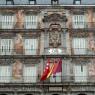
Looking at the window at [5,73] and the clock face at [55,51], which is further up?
the clock face at [55,51]

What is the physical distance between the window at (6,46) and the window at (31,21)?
289 centimetres

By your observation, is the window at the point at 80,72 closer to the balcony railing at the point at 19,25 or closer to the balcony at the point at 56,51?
the balcony at the point at 56,51

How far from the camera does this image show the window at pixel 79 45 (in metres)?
52.0

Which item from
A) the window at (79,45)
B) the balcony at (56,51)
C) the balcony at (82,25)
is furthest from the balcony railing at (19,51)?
the balcony at (82,25)

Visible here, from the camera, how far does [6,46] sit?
2057 inches

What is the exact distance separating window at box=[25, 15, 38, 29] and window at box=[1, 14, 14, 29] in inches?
71.6

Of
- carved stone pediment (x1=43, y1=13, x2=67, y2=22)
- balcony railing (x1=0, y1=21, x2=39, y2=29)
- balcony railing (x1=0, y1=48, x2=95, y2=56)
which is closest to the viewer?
balcony railing (x1=0, y1=48, x2=95, y2=56)

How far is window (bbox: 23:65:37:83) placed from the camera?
51.0 m

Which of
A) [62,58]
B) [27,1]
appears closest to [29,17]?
[27,1]

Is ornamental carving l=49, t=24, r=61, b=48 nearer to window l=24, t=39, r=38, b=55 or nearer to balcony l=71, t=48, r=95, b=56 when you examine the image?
window l=24, t=39, r=38, b=55

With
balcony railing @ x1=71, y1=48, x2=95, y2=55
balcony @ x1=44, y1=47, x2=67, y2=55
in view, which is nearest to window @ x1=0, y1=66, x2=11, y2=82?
balcony @ x1=44, y1=47, x2=67, y2=55

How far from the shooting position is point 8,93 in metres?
49.9

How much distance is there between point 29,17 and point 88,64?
9.22 meters

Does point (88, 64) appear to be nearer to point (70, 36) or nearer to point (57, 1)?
point (70, 36)
